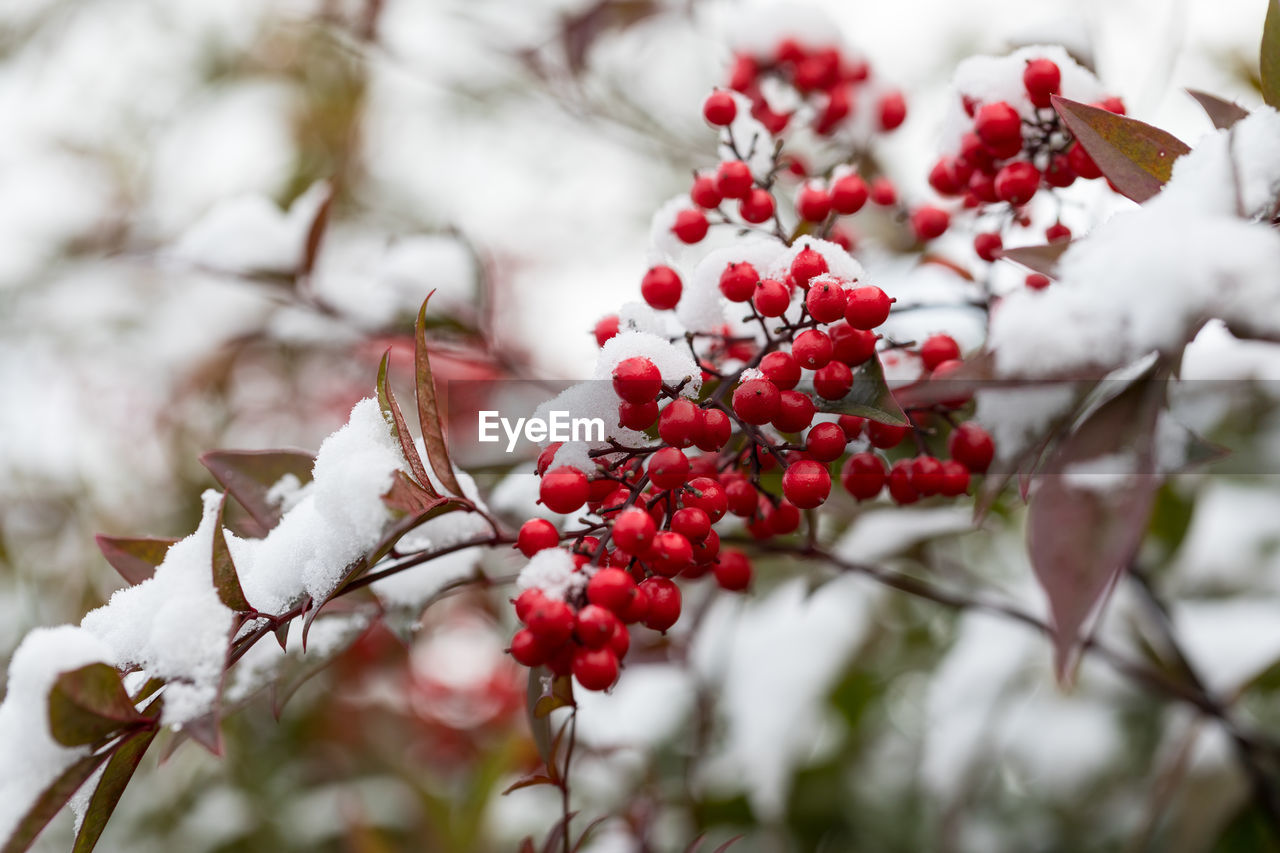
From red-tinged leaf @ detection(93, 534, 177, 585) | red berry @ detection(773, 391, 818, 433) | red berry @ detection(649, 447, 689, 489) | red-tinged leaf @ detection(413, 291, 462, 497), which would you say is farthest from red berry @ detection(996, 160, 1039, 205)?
red-tinged leaf @ detection(93, 534, 177, 585)

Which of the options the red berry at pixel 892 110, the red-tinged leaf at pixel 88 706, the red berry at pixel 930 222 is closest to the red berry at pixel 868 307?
the red berry at pixel 930 222

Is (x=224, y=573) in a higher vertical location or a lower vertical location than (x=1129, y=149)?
lower

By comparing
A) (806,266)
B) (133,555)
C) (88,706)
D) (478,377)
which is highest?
(806,266)

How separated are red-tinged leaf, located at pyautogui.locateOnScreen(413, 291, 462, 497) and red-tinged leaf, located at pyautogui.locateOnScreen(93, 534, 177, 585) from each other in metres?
0.28

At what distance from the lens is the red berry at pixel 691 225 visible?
0.91 metres

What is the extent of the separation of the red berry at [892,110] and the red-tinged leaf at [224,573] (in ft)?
3.46

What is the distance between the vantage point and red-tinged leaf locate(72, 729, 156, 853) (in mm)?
609

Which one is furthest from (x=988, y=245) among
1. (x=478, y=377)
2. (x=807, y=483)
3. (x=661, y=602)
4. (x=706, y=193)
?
(x=478, y=377)

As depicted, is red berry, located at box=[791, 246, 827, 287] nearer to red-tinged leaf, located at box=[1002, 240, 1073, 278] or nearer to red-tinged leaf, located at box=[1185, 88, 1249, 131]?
red-tinged leaf, located at box=[1002, 240, 1073, 278]

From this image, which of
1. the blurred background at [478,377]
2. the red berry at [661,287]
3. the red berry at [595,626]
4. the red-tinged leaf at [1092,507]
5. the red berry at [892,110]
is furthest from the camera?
the blurred background at [478,377]

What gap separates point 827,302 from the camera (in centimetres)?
67

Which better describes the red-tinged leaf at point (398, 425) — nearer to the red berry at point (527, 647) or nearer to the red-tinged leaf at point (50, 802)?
the red berry at point (527, 647)

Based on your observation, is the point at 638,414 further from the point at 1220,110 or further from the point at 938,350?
the point at 1220,110

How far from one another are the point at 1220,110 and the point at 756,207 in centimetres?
39
